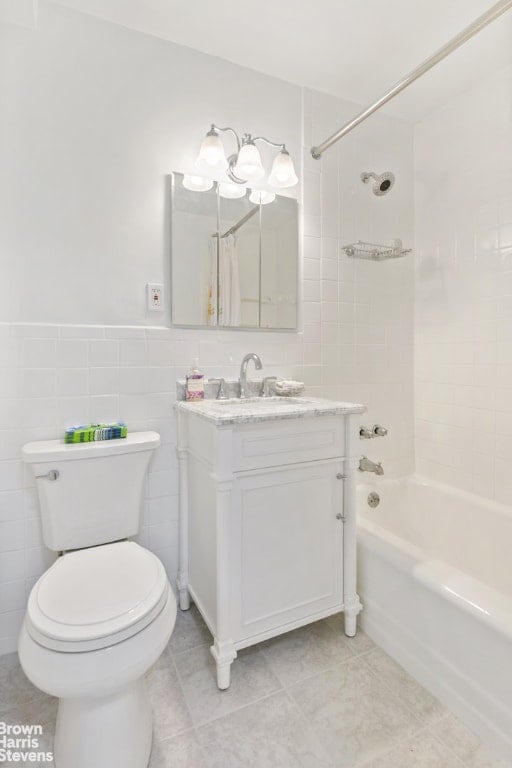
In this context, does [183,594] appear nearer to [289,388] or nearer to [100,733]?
[100,733]

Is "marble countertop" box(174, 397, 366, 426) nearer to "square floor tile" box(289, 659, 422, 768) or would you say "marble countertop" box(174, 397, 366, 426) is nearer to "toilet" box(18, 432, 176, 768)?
"toilet" box(18, 432, 176, 768)

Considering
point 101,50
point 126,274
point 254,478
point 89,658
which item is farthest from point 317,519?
point 101,50

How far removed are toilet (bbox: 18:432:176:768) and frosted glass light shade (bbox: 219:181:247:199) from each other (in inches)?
45.5

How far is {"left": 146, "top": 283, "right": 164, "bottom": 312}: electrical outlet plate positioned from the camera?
158cm

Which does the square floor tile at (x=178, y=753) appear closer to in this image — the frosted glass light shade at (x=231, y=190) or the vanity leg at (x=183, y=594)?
the vanity leg at (x=183, y=594)

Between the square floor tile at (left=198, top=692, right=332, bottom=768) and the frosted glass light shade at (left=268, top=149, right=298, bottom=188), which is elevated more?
the frosted glass light shade at (left=268, top=149, right=298, bottom=188)

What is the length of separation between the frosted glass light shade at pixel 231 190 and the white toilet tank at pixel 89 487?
1.09 metres

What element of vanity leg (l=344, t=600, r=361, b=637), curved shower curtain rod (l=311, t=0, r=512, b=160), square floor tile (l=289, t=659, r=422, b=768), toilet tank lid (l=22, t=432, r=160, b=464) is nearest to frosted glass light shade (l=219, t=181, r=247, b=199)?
curved shower curtain rod (l=311, t=0, r=512, b=160)

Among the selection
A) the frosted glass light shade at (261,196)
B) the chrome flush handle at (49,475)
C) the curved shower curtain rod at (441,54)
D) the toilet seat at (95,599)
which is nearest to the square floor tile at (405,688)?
the toilet seat at (95,599)

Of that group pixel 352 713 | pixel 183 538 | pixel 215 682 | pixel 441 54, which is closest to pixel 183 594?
pixel 183 538

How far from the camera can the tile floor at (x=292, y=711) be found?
3.46ft

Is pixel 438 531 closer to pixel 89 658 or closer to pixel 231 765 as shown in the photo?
pixel 231 765

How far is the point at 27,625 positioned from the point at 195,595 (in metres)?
0.70

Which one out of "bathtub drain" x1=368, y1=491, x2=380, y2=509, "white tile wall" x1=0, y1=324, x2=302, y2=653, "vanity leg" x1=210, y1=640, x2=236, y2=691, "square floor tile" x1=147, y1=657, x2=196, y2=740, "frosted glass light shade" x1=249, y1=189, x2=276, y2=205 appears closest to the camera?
"square floor tile" x1=147, y1=657, x2=196, y2=740
